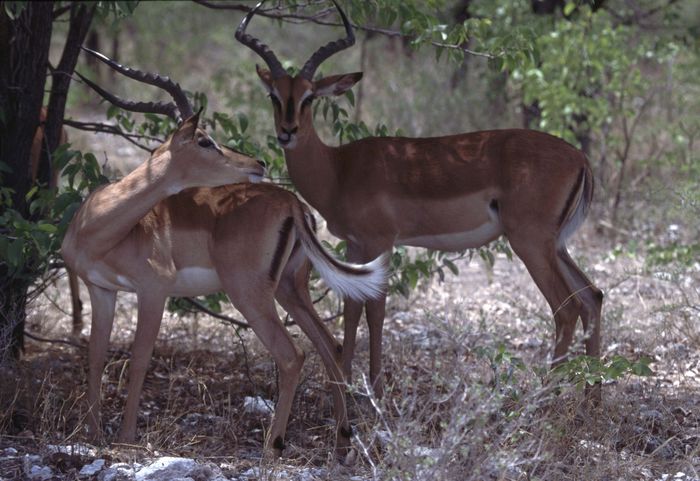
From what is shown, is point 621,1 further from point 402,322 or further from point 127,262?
point 127,262

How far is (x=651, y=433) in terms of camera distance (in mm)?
5043

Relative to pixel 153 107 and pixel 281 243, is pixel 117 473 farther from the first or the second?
pixel 153 107

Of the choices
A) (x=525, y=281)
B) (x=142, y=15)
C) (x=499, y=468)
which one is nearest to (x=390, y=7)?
Answer: (x=499, y=468)

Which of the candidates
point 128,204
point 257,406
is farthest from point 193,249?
point 257,406

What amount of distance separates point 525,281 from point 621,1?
4743 millimetres

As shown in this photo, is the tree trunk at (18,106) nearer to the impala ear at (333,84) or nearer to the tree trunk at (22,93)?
the tree trunk at (22,93)

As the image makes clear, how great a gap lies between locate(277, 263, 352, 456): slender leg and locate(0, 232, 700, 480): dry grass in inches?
4.2

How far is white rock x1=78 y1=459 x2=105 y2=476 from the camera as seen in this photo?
4194 millimetres

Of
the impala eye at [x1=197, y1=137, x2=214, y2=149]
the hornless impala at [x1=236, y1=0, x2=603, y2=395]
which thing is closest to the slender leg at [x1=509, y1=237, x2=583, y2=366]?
the hornless impala at [x1=236, y1=0, x2=603, y2=395]

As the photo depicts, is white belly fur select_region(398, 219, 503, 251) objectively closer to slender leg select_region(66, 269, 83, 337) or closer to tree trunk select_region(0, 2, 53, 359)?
tree trunk select_region(0, 2, 53, 359)

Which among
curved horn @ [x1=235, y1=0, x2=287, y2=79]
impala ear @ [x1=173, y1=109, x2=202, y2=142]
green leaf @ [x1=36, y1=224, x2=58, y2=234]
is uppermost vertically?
curved horn @ [x1=235, y1=0, x2=287, y2=79]

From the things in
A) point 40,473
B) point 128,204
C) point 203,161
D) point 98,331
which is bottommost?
point 40,473

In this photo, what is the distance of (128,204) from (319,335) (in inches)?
41.6

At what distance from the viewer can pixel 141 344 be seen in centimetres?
480
